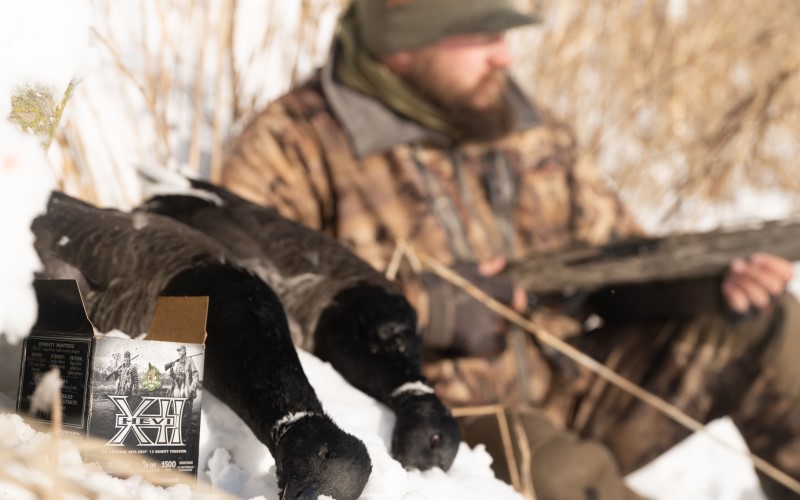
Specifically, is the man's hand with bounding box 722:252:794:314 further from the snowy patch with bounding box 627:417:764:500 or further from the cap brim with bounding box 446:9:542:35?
the cap brim with bounding box 446:9:542:35

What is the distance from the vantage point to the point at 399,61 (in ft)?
7.79

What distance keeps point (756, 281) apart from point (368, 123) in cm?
105

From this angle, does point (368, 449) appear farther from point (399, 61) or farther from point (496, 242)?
point (399, 61)

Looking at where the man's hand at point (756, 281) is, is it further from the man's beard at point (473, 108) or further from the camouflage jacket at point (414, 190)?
the man's beard at point (473, 108)

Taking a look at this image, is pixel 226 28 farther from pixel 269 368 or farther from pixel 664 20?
pixel 664 20

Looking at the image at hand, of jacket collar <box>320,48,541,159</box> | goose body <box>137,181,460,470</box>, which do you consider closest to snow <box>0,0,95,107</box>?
goose body <box>137,181,460,470</box>

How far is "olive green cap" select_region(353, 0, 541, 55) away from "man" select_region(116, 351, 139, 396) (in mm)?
1661

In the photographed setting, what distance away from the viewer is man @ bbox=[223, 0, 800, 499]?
1991 mm

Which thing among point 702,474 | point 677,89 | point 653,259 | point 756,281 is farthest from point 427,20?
point 677,89

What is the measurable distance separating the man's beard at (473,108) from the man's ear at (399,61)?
0.11 ft

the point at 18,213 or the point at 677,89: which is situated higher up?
the point at 677,89

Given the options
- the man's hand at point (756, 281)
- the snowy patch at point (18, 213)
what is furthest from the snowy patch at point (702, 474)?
the snowy patch at point (18, 213)

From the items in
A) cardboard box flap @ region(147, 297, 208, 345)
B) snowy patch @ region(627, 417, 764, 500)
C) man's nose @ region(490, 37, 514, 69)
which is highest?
man's nose @ region(490, 37, 514, 69)

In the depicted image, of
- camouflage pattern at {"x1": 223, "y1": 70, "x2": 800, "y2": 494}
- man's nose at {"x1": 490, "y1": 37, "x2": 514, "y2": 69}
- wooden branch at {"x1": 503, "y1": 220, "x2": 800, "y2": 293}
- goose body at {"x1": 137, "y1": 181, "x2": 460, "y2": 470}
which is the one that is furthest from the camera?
man's nose at {"x1": 490, "y1": 37, "x2": 514, "y2": 69}
